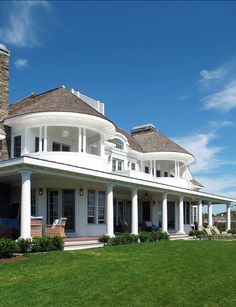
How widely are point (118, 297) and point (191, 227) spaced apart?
25.7 m

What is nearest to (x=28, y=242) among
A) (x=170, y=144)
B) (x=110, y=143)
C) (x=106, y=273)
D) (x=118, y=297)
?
(x=106, y=273)

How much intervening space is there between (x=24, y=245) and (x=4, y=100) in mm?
9853

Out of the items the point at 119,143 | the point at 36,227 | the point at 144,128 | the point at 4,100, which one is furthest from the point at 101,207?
the point at 144,128

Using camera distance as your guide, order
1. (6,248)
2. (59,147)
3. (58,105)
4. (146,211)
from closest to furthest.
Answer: (6,248) → (58,105) → (59,147) → (146,211)

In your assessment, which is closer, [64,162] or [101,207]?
[64,162]

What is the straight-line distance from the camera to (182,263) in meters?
12.5

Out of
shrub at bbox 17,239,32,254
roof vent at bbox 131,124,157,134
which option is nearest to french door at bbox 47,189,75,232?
shrub at bbox 17,239,32,254

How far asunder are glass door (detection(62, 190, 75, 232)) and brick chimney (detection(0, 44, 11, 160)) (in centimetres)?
364

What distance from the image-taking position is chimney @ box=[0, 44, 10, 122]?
72.9 feet

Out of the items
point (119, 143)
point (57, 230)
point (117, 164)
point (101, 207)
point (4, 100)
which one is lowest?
point (57, 230)

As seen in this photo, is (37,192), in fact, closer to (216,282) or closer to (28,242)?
(28,242)

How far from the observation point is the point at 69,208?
2194 cm

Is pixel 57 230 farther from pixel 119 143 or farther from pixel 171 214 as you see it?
pixel 171 214

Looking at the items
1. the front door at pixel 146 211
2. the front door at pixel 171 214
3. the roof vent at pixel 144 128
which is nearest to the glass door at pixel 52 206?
the front door at pixel 146 211
